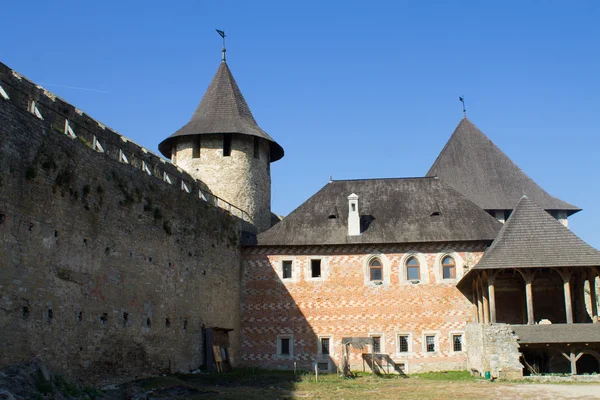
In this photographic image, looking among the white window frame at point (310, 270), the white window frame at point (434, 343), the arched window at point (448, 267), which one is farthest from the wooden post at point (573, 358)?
the white window frame at point (310, 270)

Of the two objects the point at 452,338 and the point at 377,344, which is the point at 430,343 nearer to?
the point at 452,338

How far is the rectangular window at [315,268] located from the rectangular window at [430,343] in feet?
15.9

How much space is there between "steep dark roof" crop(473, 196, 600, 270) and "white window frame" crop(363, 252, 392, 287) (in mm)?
4588

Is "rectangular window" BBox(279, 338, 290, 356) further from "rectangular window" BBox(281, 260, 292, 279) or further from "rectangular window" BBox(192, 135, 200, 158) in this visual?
"rectangular window" BBox(192, 135, 200, 158)

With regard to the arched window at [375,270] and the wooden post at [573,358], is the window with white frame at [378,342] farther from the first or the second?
the wooden post at [573,358]

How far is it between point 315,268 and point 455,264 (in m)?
5.48

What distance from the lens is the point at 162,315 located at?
21.1 metres

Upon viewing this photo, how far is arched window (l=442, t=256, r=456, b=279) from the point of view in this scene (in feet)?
90.8

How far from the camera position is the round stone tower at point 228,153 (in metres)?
29.8

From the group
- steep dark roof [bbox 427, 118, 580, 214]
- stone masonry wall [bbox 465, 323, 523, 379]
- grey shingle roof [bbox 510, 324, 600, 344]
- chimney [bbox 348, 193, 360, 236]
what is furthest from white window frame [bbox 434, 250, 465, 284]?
steep dark roof [bbox 427, 118, 580, 214]

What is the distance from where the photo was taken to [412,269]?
27.9 meters

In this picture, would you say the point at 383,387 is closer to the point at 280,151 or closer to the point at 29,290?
the point at 29,290

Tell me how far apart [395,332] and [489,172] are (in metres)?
11.2

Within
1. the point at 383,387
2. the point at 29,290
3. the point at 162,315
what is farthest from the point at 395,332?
the point at 29,290
